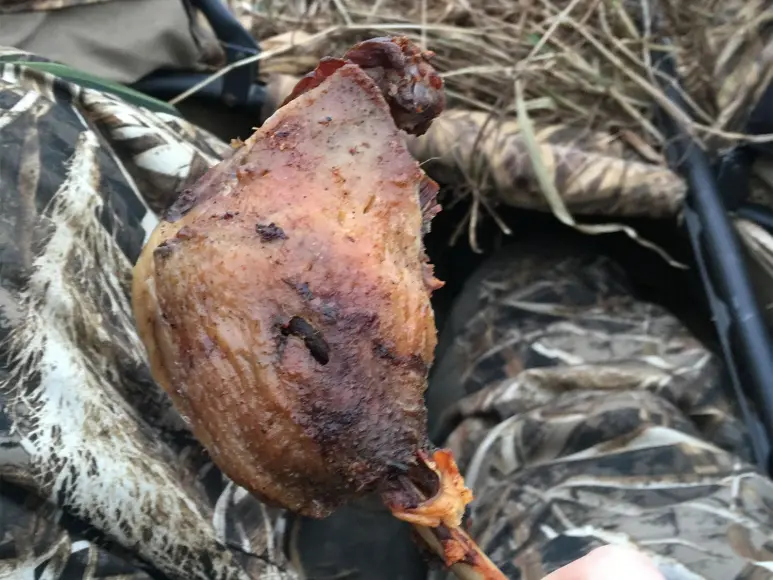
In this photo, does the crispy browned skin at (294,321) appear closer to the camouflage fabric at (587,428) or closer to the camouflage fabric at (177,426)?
the camouflage fabric at (177,426)

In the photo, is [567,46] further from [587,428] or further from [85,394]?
[85,394]

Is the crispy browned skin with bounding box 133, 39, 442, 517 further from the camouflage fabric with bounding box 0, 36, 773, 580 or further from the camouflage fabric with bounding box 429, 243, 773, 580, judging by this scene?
the camouflage fabric with bounding box 429, 243, 773, 580

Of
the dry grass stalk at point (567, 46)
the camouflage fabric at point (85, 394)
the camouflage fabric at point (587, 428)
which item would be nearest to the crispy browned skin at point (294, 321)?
the camouflage fabric at point (85, 394)

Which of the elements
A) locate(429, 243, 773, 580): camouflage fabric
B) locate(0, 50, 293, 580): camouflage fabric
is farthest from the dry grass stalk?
locate(0, 50, 293, 580): camouflage fabric

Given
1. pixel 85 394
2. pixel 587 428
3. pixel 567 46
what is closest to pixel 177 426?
pixel 85 394

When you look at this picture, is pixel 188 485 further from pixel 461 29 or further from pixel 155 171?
pixel 461 29

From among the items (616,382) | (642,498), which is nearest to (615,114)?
(616,382)
